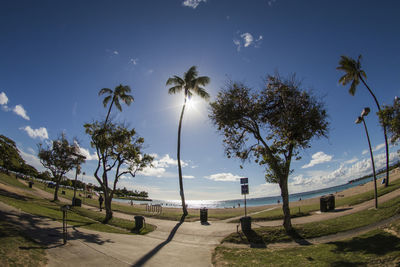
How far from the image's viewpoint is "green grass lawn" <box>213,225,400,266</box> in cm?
600

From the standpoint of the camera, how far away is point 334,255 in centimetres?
712

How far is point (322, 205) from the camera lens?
57.1 ft

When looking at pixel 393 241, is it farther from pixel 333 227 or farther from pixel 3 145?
pixel 3 145

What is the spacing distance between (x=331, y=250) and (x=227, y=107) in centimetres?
1006

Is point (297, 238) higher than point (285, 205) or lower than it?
lower

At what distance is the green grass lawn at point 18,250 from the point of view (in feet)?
18.3

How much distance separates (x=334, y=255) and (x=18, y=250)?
1168 cm

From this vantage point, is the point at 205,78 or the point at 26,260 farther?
the point at 205,78

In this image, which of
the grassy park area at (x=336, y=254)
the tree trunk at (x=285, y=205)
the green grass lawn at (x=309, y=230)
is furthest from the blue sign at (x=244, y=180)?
the grassy park area at (x=336, y=254)

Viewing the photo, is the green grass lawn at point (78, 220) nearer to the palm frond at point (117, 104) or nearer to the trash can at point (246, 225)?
the trash can at point (246, 225)

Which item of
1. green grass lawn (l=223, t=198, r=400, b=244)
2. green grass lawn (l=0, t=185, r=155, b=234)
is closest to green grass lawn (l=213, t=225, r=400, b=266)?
green grass lawn (l=223, t=198, r=400, b=244)

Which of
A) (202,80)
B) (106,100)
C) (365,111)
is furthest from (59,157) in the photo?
(365,111)

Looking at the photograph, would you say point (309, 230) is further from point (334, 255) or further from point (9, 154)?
point (9, 154)

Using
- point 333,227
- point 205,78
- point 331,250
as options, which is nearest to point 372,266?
point 331,250
